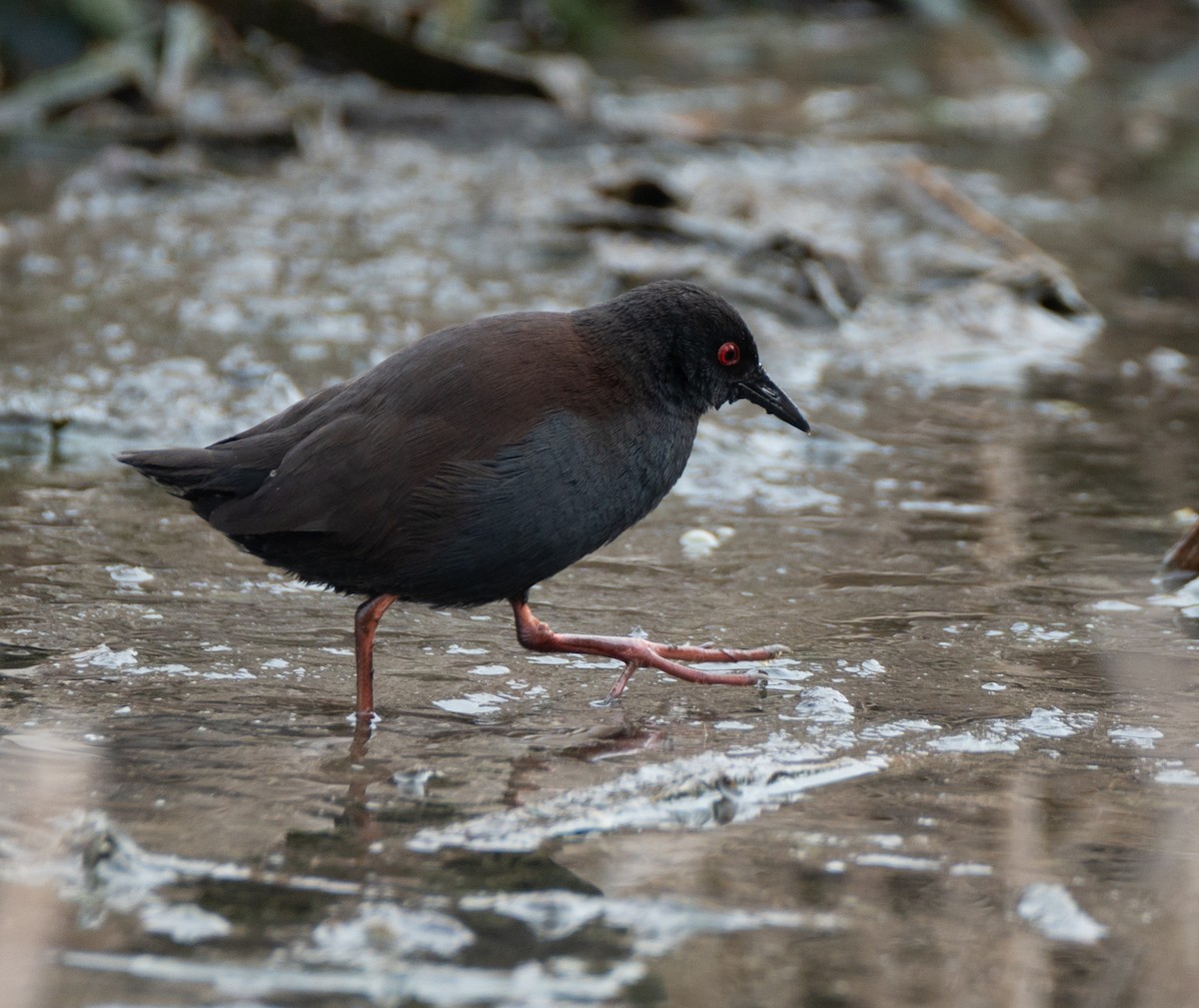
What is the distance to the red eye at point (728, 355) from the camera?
4324mm

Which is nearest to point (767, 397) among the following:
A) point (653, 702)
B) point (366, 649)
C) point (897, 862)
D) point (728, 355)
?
point (728, 355)

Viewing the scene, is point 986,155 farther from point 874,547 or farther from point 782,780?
point 782,780

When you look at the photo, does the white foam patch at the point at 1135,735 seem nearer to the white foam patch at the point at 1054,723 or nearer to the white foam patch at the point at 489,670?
the white foam patch at the point at 1054,723

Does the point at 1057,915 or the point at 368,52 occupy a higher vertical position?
the point at 368,52

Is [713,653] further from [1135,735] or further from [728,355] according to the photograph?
[1135,735]

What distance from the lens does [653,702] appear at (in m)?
3.98

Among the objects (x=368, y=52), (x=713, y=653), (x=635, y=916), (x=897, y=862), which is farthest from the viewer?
(x=368, y=52)

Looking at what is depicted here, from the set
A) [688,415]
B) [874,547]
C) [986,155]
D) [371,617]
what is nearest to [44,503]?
[371,617]

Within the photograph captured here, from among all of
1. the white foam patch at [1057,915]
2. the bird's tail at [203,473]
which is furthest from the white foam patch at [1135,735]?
the bird's tail at [203,473]

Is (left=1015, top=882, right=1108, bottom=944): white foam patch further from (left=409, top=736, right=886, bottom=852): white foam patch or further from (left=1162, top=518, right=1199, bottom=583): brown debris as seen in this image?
(left=1162, top=518, right=1199, bottom=583): brown debris

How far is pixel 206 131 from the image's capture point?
1049cm

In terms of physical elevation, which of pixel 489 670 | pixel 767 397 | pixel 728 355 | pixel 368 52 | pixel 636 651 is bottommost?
pixel 489 670

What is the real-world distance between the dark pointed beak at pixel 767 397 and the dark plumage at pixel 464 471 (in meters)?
0.37

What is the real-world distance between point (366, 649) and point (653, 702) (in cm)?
72
